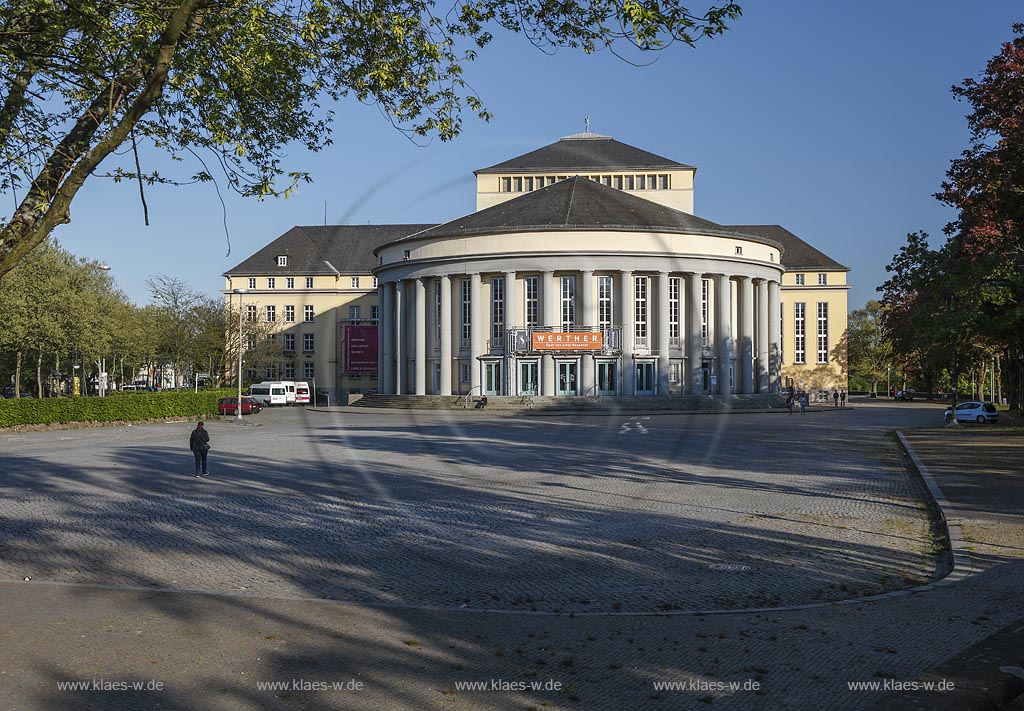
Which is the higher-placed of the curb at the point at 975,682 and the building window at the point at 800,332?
the building window at the point at 800,332

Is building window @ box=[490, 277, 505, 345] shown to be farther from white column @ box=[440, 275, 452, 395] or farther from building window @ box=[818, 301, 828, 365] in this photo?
building window @ box=[818, 301, 828, 365]

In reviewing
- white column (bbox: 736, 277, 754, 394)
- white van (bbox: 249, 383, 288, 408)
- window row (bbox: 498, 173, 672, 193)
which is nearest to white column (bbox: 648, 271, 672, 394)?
white column (bbox: 736, 277, 754, 394)

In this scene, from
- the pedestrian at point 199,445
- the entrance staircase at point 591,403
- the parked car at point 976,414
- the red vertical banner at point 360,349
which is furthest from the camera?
the red vertical banner at point 360,349

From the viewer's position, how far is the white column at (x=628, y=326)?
68.5m

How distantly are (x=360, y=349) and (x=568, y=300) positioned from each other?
91.7 ft

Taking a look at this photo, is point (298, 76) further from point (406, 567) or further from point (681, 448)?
point (681, 448)

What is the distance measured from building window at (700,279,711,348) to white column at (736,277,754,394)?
4213mm

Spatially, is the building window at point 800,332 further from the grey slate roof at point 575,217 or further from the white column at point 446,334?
the white column at point 446,334

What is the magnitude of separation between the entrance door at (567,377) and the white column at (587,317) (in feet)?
2.46

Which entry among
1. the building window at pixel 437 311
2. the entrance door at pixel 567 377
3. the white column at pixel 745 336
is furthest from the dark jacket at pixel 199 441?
the white column at pixel 745 336

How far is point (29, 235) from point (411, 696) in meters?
5.85

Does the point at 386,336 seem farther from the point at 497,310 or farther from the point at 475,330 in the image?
the point at 497,310

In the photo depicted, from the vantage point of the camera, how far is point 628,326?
69.2 metres

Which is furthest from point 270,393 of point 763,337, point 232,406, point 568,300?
point 763,337
